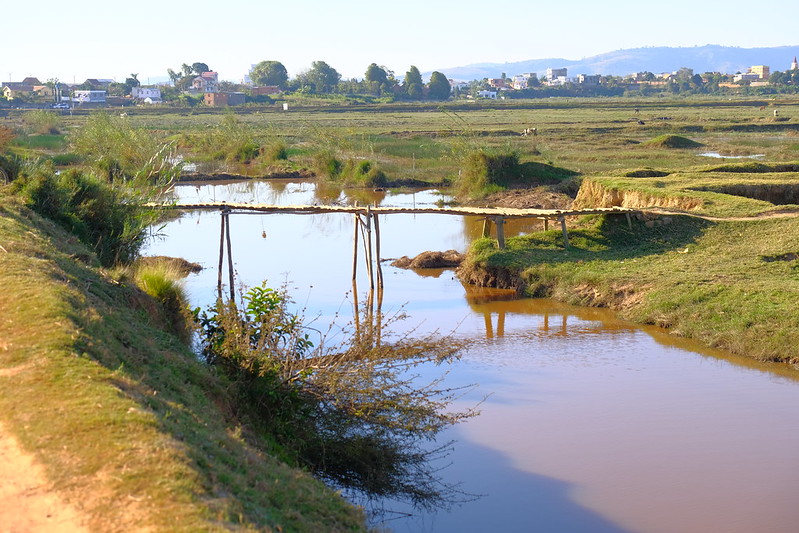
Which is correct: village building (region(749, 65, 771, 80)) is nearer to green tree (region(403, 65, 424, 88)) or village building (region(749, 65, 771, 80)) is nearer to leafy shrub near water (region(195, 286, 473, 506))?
green tree (region(403, 65, 424, 88))

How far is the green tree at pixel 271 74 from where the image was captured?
422ft

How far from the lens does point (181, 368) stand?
7039 mm

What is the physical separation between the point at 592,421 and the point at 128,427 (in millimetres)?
5676

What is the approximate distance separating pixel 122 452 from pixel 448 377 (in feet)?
21.2

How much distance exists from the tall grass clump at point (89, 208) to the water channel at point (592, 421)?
7.11ft

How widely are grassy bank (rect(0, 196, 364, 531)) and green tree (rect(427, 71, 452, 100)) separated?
10718 cm

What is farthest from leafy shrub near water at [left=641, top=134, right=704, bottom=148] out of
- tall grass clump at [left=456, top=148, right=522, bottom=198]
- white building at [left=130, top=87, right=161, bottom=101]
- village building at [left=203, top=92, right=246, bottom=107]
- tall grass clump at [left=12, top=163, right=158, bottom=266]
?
white building at [left=130, top=87, right=161, bottom=101]

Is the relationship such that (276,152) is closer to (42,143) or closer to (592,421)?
(42,143)

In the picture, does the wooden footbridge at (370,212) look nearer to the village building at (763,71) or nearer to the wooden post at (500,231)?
the wooden post at (500,231)

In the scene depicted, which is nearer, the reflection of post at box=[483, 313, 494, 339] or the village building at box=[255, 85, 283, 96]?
the reflection of post at box=[483, 313, 494, 339]

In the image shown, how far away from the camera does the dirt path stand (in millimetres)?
4234

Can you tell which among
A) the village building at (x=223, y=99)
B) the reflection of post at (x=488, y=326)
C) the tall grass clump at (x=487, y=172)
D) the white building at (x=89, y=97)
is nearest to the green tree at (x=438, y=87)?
the village building at (x=223, y=99)

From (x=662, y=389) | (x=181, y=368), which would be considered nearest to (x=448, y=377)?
(x=662, y=389)

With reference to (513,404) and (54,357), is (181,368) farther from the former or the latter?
(513,404)
